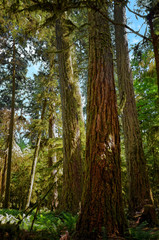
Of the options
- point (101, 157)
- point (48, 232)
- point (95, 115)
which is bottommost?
point (48, 232)

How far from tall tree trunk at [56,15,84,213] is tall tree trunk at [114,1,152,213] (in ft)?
4.98

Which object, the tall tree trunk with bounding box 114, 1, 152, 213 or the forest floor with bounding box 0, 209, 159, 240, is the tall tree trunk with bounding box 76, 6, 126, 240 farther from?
the tall tree trunk with bounding box 114, 1, 152, 213

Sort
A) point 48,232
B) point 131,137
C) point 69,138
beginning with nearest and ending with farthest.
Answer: point 48,232 < point 69,138 < point 131,137

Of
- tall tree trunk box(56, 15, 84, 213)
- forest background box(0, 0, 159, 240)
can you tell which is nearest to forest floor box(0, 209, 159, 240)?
forest background box(0, 0, 159, 240)

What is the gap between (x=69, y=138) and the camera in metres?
5.22

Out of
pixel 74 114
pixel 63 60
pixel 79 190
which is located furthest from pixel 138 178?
pixel 63 60

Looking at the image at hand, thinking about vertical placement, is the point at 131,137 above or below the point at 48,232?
above

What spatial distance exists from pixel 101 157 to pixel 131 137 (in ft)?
9.82

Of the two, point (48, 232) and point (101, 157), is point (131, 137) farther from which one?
point (48, 232)

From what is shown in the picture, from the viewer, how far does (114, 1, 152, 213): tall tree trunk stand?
189 inches

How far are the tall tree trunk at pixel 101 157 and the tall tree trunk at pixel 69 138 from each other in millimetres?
1459

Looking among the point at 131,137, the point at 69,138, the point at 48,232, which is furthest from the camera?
the point at 131,137

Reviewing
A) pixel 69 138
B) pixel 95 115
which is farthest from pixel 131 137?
pixel 95 115

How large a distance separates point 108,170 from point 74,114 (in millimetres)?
2981
